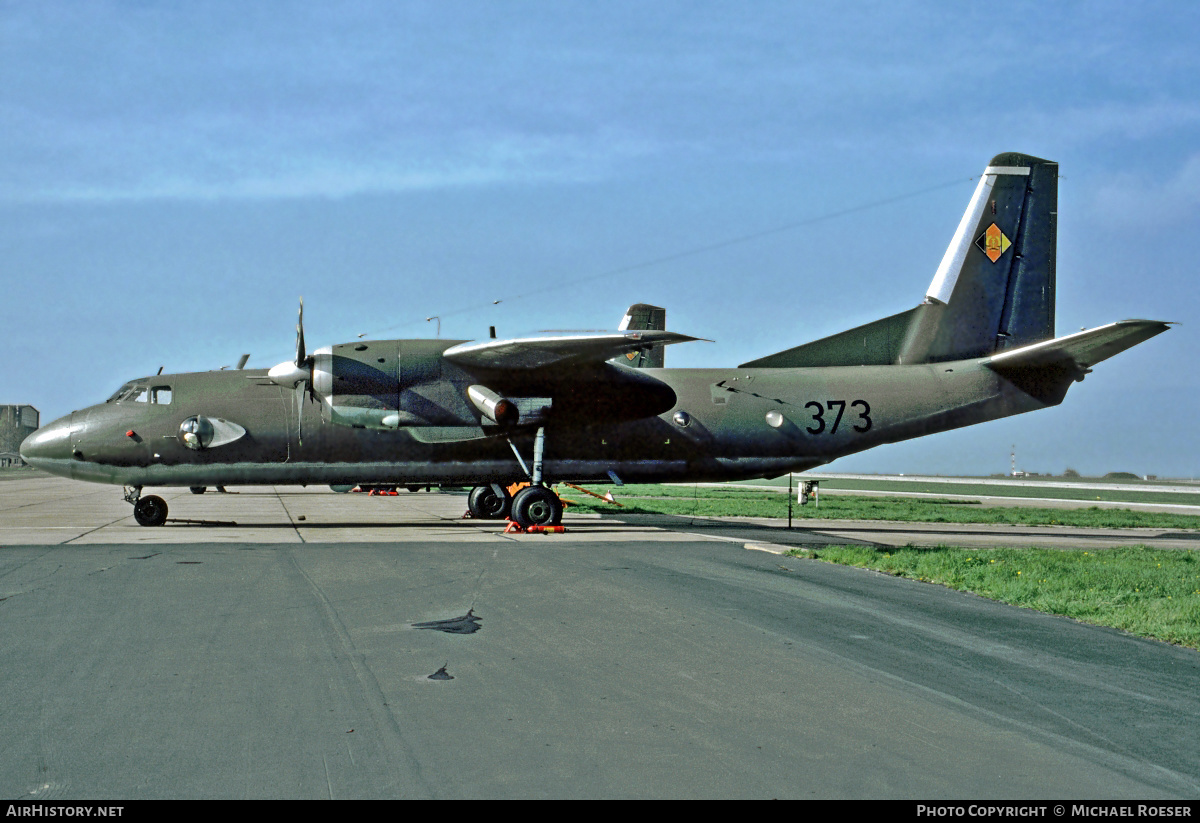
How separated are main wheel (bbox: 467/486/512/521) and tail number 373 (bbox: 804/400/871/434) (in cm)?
942

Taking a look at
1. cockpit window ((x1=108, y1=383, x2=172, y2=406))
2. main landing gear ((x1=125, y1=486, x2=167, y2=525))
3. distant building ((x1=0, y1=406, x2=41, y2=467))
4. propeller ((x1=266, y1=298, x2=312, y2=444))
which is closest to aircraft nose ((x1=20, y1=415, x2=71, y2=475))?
cockpit window ((x1=108, y1=383, x2=172, y2=406))

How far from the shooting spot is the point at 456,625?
9.74m

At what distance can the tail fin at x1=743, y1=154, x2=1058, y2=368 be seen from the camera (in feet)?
78.0

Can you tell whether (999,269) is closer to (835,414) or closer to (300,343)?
(835,414)

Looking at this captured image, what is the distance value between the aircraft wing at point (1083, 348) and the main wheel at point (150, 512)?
21.3 meters

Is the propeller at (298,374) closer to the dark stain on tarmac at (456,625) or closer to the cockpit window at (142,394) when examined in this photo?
the cockpit window at (142,394)

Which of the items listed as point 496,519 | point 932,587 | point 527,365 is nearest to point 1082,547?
point 932,587

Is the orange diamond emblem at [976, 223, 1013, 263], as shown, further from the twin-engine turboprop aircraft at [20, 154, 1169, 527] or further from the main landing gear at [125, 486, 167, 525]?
the main landing gear at [125, 486, 167, 525]

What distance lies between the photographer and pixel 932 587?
1381 cm

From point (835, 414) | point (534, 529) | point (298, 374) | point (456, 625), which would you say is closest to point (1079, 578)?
point (835, 414)

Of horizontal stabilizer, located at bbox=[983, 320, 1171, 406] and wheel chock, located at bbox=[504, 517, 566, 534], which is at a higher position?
horizontal stabilizer, located at bbox=[983, 320, 1171, 406]

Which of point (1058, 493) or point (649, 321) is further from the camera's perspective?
point (1058, 493)

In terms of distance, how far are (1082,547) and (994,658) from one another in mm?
14180

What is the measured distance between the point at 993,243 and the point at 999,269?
69 cm
